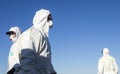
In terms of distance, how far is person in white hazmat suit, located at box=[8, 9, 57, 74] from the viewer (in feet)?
18.5

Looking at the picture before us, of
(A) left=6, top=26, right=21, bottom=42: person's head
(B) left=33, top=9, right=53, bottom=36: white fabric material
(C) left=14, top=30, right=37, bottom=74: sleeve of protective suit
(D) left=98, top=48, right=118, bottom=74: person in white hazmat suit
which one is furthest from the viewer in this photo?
(D) left=98, top=48, right=118, bottom=74: person in white hazmat suit

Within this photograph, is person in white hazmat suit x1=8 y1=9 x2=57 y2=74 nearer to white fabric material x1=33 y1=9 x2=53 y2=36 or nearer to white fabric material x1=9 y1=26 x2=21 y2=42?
white fabric material x1=33 y1=9 x2=53 y2=36

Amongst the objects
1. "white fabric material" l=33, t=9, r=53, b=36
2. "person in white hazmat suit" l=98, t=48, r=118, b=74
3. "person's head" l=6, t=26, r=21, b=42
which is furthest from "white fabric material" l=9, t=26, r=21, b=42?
"person in white hazmat suit" l=98, t=48, r=118, b=74

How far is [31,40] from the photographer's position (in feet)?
19.3

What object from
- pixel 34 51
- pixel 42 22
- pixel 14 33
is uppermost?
pixel 14 33

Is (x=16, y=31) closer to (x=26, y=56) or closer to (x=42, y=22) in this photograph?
(x=42, y=22)

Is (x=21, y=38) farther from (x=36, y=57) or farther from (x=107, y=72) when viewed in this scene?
(x=107, y=72)

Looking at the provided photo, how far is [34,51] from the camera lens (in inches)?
230


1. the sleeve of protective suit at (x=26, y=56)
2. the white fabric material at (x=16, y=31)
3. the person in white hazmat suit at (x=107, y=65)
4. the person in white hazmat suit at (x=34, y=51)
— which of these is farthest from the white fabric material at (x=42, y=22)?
the person in white hazmat suit at (x=107, y=65)

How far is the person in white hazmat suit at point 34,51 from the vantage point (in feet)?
18.5

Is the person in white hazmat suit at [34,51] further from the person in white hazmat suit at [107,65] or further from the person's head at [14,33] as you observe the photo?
the person in white hazmat suit at [107,65]

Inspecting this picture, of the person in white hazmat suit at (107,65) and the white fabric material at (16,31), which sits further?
the person in white hazmat suit at (107,65)

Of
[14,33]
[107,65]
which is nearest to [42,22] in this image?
[14,33]

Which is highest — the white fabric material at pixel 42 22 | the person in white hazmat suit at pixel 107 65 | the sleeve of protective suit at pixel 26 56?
the person in white hazmat suit at pixel 107 65
